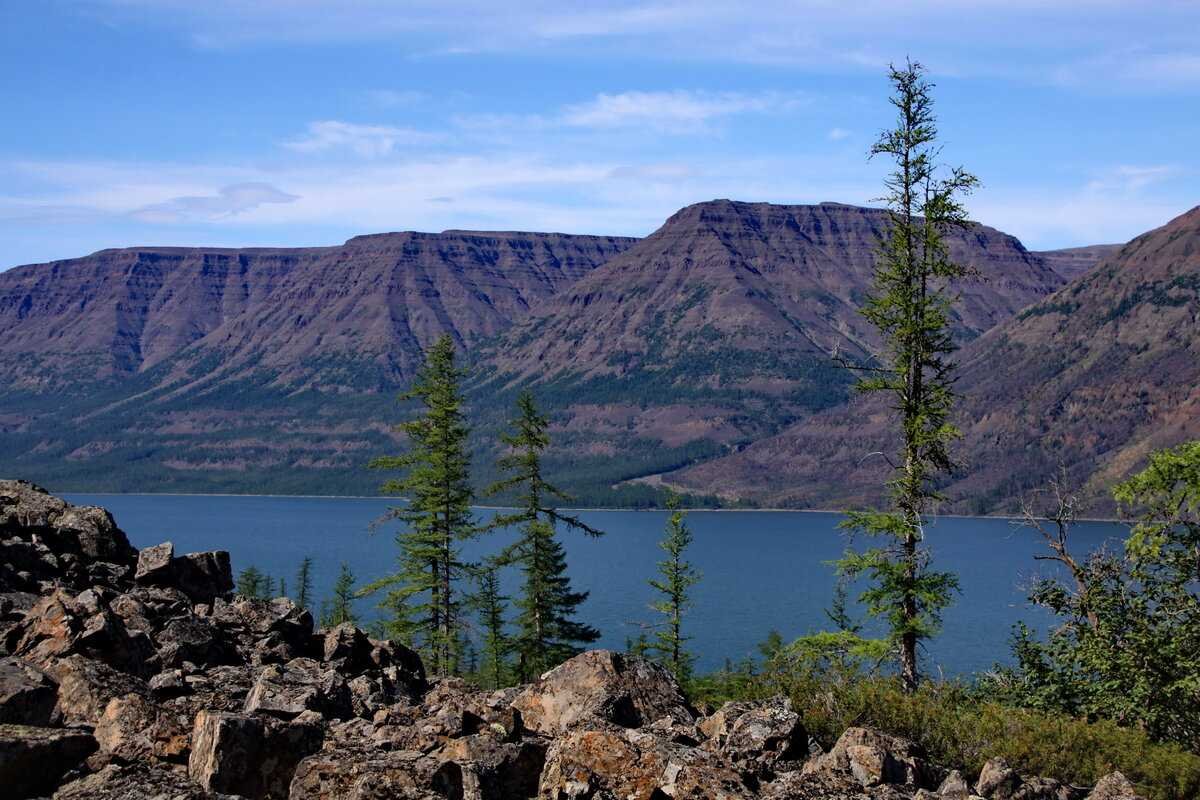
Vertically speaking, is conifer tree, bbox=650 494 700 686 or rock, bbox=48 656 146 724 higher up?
rock, bbox=48 656 146 724

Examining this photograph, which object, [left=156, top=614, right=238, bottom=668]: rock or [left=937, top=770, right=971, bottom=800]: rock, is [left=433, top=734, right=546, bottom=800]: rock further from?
[left=156, top=614, right=238, bottom=668]: rock

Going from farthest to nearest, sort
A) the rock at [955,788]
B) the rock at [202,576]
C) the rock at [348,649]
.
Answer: the rock at [202,576]
the rock at [348,649]
the rock at [955,788]

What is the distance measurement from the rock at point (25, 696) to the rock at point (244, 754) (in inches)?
92.6

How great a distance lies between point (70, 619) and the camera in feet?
61.2

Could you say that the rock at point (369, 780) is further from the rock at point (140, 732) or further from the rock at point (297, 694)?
the rock at point (297, 694)

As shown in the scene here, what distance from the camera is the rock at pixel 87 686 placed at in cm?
1545

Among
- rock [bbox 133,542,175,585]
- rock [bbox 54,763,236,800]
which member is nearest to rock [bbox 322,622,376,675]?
rock [bbox 133,542,175,585]

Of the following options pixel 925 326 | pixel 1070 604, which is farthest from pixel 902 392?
pixel 1070 604

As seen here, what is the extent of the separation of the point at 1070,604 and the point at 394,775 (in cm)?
1707

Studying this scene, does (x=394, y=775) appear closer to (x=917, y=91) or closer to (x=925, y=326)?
(x=925, y=326)

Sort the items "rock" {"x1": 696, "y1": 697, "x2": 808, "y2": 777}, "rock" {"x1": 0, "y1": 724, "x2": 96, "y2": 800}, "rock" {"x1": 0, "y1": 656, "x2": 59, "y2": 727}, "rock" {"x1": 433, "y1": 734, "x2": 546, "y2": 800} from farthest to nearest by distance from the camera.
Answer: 1. "rock" {"x1": 696, "y1": 697, "x2": 808, "y2": 777}
2. "rock" {"x1": 0, "y1": 656, "x2": 59, "y2": 727}
3. "rock" {"x1": 433, "y1": 734, "x2": 546, "y2": 800}
4. "rock" {"x1": 0, "y1": 724, "x2": 96, "y2": 800}

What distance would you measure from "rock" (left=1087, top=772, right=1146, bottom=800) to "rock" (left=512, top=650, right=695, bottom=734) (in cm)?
613

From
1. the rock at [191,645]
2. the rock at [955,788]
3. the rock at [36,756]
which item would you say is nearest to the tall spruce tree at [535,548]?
the rock at [191,645]

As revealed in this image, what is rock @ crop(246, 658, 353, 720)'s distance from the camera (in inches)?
655
